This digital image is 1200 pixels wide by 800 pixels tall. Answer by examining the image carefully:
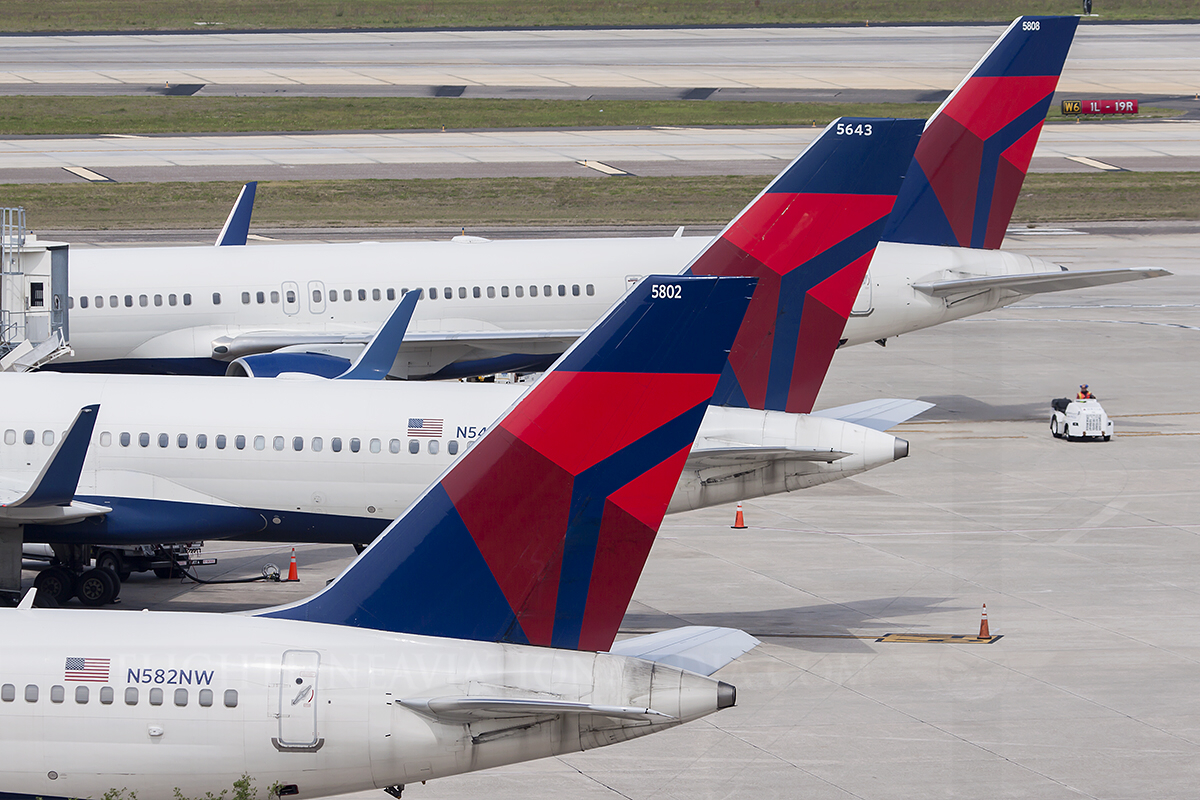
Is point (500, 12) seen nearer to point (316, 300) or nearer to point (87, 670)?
point (316, 300)

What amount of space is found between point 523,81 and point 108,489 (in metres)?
82.1

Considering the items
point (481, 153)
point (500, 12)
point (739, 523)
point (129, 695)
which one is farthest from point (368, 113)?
point (129, 695)

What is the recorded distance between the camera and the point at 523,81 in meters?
106

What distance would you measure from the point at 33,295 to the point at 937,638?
71.5 ft

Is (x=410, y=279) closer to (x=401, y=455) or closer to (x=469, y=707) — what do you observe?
(x=401, y=455)

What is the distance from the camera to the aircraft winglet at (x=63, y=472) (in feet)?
77.0

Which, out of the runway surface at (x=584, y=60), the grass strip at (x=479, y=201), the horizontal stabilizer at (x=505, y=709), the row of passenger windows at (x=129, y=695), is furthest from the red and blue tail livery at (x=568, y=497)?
the runway surface at (x=584, y=60)

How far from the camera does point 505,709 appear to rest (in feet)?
46.9

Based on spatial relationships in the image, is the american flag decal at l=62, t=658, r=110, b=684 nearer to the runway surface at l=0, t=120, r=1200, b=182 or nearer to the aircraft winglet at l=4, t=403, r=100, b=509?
the aircraft winglet at l=4, t=403, r=100, b=509

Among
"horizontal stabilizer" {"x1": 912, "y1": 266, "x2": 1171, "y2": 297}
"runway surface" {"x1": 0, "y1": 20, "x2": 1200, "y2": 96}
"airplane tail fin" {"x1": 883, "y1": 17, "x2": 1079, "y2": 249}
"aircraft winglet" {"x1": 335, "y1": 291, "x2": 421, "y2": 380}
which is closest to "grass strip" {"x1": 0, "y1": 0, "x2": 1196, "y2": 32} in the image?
"runway surface" {"x1": 0, "y1": 20, "x2": 1200, "y2": 96}

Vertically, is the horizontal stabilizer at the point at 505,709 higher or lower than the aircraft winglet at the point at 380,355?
lower

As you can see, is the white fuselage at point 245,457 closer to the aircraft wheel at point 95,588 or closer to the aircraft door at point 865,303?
the aircraft wheel at point 95,588

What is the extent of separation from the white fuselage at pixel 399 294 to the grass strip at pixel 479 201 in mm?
28645

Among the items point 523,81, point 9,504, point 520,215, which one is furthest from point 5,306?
point 523,81
